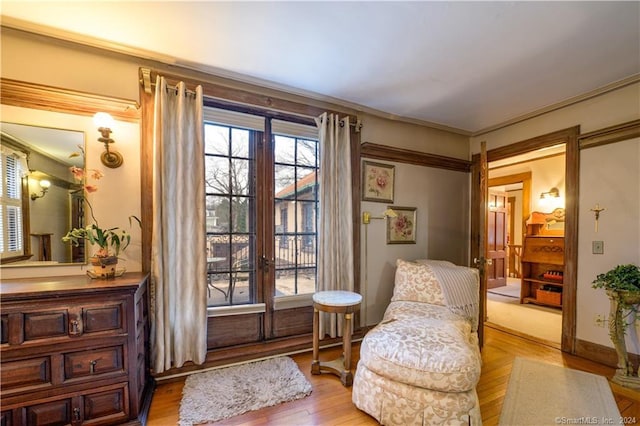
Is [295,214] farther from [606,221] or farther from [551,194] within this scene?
[551,194]

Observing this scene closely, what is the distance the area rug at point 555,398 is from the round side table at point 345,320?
110 centimetres

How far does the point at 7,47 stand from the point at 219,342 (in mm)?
2754

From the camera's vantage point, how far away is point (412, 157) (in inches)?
135

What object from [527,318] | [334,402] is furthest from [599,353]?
[334,402]

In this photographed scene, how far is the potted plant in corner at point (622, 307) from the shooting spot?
2.21m

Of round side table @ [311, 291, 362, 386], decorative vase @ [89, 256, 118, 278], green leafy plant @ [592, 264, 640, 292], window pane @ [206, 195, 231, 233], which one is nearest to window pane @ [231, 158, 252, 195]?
window pane @ [206, 195, 231, 233]

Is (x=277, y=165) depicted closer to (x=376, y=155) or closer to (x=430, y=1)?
(x=376, y=155)

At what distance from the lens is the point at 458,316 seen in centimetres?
237

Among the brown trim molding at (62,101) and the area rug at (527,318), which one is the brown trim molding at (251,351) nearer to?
the brown trim molding at (62,101)

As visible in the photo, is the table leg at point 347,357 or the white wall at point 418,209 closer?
the table leg at point 347,357

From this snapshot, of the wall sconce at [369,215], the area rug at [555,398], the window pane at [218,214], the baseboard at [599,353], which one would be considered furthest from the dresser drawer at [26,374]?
the baseboard at [599,353]

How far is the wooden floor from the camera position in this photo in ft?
5.87

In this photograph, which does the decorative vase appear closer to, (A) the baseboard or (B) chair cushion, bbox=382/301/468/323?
(B) chair cushion, bbox=382/301/468/323

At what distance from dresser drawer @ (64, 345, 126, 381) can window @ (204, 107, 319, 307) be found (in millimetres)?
848
